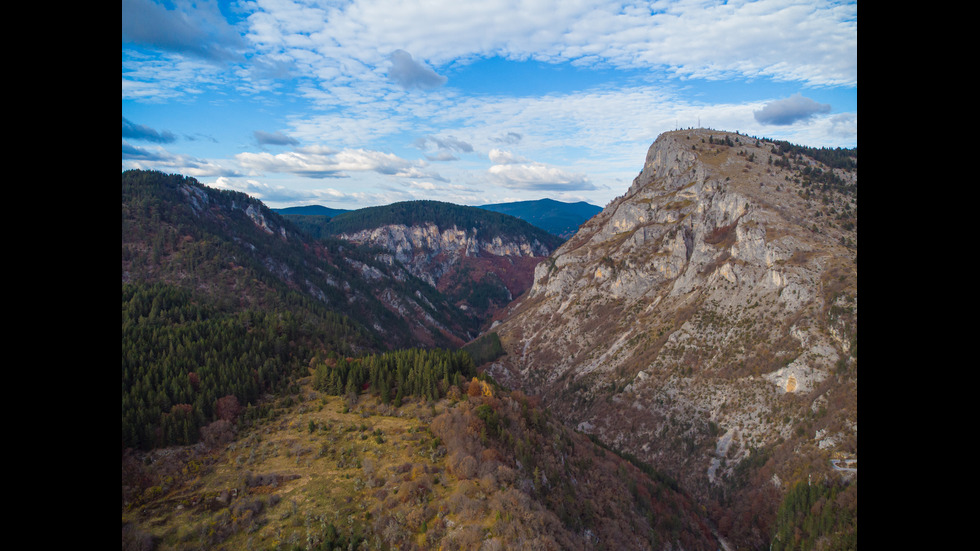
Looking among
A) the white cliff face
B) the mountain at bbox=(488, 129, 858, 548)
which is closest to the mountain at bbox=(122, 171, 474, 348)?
the white cliff face

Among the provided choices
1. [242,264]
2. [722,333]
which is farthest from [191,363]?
[722,333]

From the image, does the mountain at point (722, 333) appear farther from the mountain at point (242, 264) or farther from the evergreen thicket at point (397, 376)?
the mountain at point (242, 264)

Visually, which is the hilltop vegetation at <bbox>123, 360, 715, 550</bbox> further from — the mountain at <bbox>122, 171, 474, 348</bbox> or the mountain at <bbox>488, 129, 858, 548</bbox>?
the mountain at <bbox>122, 171, 474, 348</bbox>

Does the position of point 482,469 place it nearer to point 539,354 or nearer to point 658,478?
point 658,478

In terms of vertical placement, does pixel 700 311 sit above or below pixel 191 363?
above

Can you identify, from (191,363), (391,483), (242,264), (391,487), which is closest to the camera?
(391,487)

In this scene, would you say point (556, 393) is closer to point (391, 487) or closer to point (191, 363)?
point (191, 363)

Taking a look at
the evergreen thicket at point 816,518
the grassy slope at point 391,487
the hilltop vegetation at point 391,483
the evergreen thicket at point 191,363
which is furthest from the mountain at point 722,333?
the evergreen thicket at point 191,363

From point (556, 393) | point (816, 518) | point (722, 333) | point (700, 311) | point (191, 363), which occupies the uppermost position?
point (700, 311)
